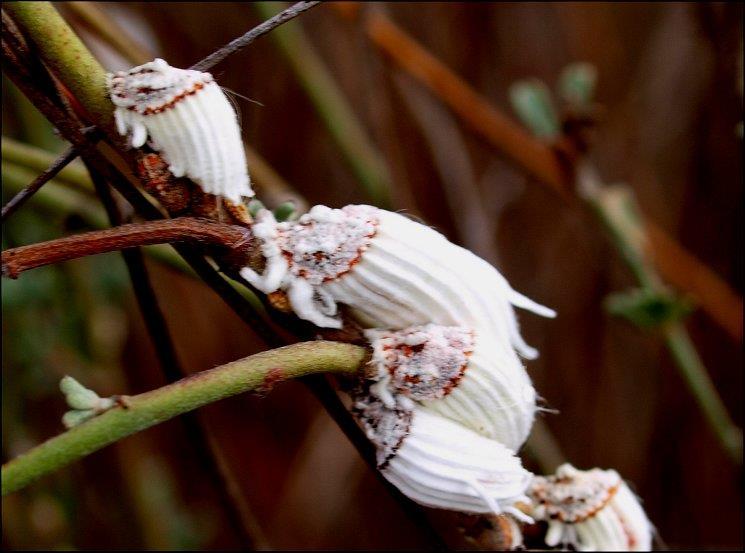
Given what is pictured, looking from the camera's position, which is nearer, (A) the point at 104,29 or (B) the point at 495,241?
(A) the point at 104,29

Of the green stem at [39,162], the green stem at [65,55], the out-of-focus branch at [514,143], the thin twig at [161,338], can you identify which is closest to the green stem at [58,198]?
the green stem at [39,162]

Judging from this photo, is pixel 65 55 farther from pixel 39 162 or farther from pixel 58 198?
pixel 58 198

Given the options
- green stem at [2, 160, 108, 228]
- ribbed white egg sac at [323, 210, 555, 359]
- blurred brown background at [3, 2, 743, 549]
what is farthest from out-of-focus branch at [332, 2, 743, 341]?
ribbed white egg sac at [323, 210, 555, 359]

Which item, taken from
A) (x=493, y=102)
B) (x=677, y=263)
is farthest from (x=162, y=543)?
(x=493, y=102)

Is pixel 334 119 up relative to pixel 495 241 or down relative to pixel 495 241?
up

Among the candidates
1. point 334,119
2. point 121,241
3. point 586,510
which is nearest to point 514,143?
point 334,119

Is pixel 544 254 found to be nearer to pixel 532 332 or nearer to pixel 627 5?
pixel 532 332

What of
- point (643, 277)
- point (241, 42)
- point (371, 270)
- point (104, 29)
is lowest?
point (643, 277)
